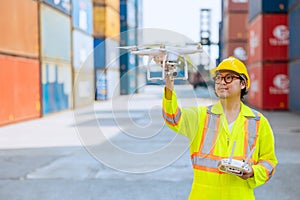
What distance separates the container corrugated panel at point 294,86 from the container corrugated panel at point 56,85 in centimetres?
1337

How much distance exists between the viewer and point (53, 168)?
960 centimetres

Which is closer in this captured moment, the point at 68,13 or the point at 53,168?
the point at 53,168

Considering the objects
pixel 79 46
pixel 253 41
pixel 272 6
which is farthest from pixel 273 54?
pixel 79 46

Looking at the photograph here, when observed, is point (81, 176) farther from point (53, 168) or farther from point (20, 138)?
point (20, 138)

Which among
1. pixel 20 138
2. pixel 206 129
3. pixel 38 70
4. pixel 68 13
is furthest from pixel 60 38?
pixel 206 129

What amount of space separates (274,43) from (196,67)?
23556mm

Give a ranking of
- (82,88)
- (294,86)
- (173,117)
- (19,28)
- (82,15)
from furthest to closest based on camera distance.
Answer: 1. (82,15)
2. (294,86)
3. (19,28)
4. (82,88)
5. (173,117)

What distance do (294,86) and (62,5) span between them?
47.7 ft

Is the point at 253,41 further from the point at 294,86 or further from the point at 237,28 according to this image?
the point at 237,28

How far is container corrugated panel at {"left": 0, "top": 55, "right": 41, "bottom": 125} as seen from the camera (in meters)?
17.7

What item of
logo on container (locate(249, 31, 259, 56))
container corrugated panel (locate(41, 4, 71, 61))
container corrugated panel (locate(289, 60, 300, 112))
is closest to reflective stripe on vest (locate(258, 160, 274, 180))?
container corrugated panel (locate(289, 60, 300, 112))

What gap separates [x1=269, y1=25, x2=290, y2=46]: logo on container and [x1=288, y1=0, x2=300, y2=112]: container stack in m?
0.85

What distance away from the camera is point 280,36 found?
24750mm

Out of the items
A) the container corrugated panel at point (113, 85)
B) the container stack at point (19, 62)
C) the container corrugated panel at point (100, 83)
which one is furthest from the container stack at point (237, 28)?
the container corrugated panel at point (113, 85)
